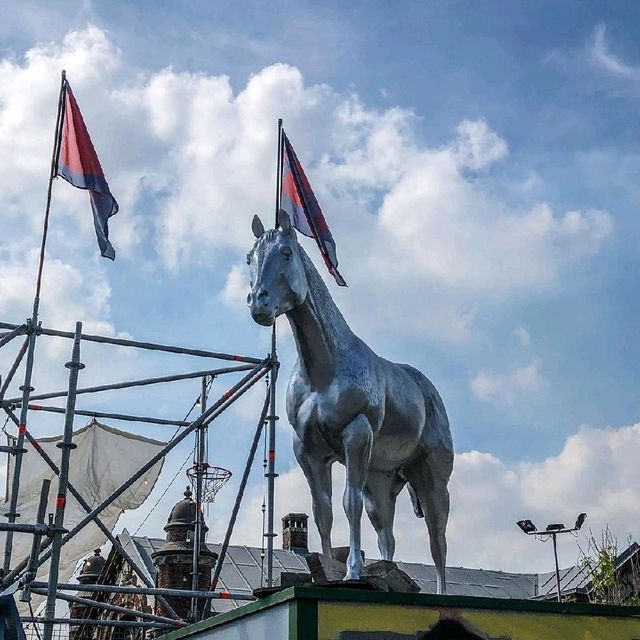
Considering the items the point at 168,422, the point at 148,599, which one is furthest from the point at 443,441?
the point at 148,599

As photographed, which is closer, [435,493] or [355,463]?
[355,463]

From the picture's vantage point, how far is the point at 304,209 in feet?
33.0

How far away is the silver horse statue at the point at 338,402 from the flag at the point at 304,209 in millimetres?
2311

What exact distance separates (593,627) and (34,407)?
826 cm

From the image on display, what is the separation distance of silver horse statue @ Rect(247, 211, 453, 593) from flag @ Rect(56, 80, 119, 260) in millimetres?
4713

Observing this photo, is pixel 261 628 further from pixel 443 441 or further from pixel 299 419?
pixel 443 441

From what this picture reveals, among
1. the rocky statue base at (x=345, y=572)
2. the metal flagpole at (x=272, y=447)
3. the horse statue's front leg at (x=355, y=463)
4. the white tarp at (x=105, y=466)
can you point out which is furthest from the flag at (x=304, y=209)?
the white tarp at (x=105, y=466)

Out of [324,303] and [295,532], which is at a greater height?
[295,532]

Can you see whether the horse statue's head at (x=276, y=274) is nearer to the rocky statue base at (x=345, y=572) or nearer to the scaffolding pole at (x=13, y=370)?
the rocky statue base at (x=345, y=572)

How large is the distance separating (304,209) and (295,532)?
3273 centimetres

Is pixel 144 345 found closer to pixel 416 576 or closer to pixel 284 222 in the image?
pixel 284 222

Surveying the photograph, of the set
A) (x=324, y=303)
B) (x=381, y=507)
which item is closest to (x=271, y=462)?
(x=381, y=507)

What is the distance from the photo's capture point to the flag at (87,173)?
37.8 feet

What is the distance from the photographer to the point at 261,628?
5.38m
